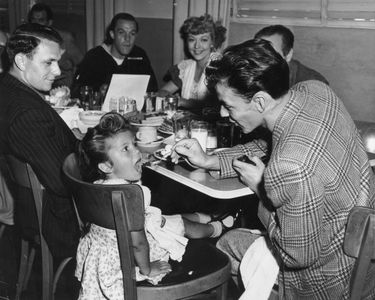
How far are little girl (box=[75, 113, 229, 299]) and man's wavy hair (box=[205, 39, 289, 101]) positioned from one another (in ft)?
1.68

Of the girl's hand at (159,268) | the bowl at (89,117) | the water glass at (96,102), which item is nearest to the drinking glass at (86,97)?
the water glass at (96,102)

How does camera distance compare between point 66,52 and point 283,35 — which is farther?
point 66,52

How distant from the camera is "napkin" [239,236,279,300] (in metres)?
1.64

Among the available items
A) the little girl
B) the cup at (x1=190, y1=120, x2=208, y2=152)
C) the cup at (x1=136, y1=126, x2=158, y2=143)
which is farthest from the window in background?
the little girl

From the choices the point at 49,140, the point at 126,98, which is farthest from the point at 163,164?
the point at 126,98

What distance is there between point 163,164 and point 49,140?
500 millimetres

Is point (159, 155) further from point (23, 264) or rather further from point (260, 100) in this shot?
point (23, 264)

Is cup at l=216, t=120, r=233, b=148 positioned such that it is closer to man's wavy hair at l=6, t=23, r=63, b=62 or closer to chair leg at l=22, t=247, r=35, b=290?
man's wavy hair at l=6, t=23, r=63, b=62

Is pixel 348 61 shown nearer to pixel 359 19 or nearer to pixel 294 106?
pixel 359 19

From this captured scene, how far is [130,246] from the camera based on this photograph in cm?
139

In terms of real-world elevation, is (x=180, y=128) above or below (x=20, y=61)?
below

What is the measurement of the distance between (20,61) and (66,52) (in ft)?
9.21

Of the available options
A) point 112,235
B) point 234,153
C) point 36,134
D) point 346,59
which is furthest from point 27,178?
point 346,59

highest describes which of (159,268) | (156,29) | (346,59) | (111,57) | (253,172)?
(156,29)
